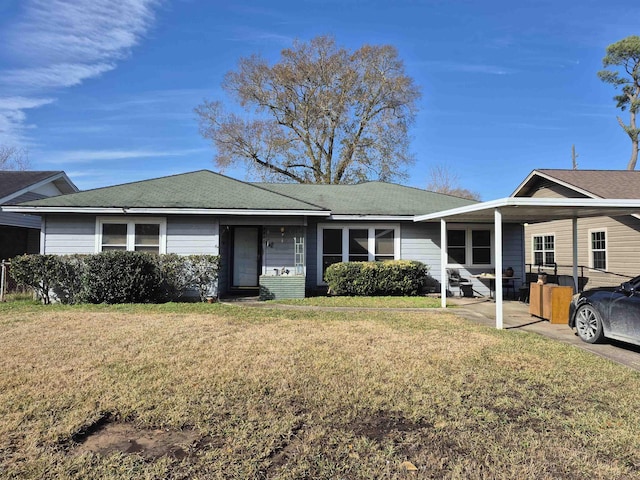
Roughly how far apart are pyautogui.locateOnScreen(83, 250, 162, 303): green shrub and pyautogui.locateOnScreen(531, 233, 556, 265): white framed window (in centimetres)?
1578

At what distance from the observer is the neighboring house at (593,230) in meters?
12.8

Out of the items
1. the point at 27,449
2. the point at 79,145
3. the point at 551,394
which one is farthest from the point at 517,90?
the point at 79,145

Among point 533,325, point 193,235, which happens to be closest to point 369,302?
point 533,325

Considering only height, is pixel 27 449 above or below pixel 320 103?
below

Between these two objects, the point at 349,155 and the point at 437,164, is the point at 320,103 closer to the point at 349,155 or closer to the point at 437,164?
the point at 349,155

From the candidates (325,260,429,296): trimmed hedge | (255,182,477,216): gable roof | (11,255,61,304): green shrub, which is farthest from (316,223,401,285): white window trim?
(11,255,61,304): green shrub

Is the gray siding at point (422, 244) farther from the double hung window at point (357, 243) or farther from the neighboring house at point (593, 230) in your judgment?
the neighboring house at point (593, 230)

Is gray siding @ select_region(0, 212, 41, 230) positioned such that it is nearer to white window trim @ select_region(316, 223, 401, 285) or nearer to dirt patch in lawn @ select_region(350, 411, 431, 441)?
white window trim @ select_region(316, 223, 401, 285)

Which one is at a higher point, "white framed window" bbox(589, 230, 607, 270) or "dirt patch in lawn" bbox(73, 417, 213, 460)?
"white framed window" bbox(589, 230, 607, 270)

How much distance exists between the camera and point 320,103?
28984 millimetres

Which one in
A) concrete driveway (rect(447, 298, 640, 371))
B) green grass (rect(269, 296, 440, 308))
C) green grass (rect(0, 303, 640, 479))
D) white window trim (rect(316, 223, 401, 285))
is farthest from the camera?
white window trim (rect(316, 223, 401, 285))

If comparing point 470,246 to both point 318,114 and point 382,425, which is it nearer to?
point 382,425

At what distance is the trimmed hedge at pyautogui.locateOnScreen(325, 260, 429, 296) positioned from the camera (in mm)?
11984

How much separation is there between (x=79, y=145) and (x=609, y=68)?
119ft
